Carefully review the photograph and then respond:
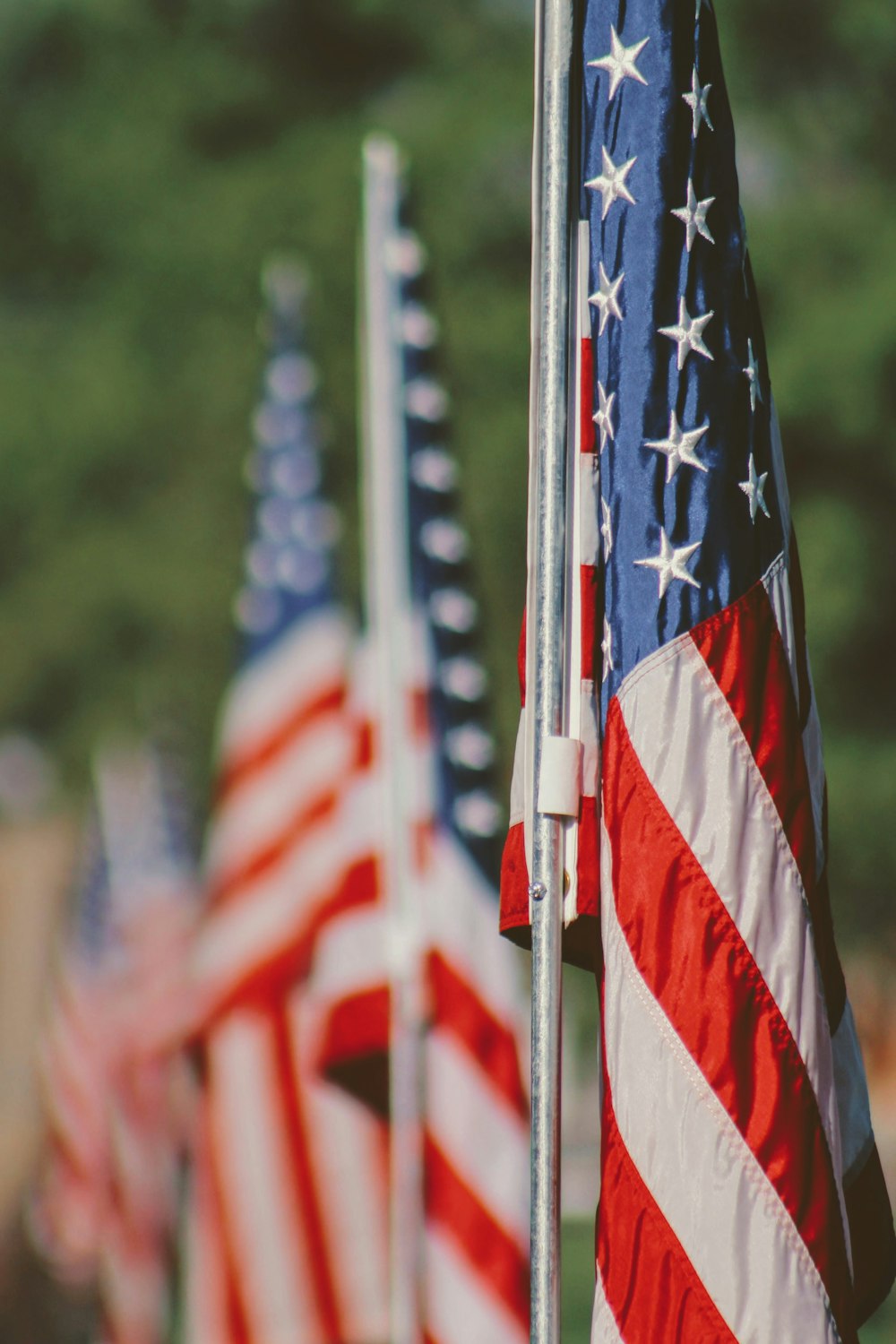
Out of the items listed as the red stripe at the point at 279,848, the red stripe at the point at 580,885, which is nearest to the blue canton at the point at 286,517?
the red stripe at the point at 279,848

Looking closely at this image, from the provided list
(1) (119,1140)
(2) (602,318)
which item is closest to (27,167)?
(1) (119,1140)

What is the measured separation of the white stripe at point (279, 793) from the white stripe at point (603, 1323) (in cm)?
451

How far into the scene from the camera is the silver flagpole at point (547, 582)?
2865 mm

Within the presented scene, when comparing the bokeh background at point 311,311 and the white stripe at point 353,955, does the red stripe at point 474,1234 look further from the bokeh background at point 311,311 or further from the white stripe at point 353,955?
the bokeh background at point 311,311

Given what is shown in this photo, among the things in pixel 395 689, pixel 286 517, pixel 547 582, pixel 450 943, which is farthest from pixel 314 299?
pixel 547 582

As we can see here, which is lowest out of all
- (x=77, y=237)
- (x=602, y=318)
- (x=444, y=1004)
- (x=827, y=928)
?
(x=444, y=1004)

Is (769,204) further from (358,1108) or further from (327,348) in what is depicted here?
(358,1108)

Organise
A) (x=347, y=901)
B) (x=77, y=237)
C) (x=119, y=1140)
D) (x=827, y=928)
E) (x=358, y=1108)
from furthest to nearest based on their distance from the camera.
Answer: (x=77, y=237), (x=119, y=1140), (x=358, y=1108), (x=347, y=901), (x=827, y=928)

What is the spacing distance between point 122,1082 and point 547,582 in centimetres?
1107

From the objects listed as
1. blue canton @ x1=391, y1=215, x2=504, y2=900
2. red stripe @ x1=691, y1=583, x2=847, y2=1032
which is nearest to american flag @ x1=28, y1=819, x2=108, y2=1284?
blue canton @ x1=391, y1=215, x2=504, y2=900

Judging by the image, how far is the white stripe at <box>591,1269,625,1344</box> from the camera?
2.90 meters

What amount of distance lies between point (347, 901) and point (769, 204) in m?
11.2

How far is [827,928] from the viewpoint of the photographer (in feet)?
10.4

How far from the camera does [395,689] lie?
20.0ft
